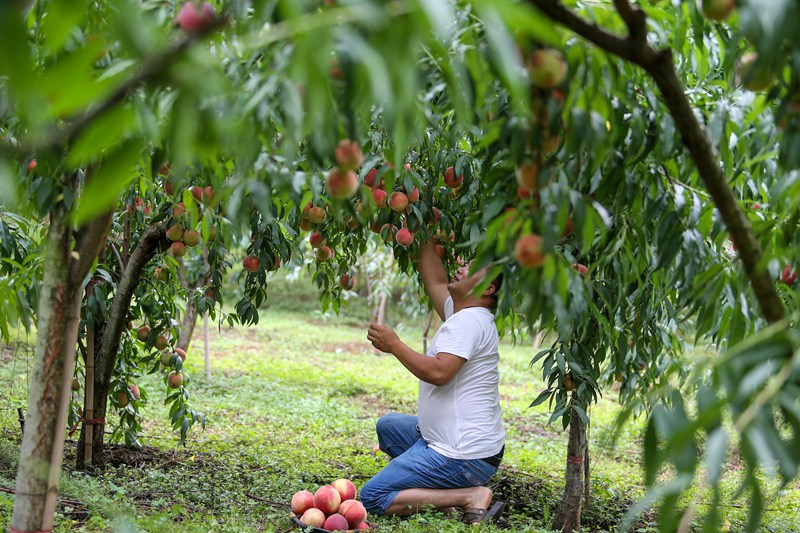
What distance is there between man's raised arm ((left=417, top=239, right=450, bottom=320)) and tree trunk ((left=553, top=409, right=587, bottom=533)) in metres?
0.91

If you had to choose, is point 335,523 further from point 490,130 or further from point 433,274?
point 490,130

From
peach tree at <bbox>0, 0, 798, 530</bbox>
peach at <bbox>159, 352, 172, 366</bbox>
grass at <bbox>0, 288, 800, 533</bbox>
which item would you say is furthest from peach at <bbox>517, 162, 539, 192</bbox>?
peach at <bbox>159, 352, 172, 366</bbox>

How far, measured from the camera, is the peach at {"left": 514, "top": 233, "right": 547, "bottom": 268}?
1.41 metres

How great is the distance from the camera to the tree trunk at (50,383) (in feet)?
5.53

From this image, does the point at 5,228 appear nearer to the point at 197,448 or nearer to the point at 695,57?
the point at 197,448

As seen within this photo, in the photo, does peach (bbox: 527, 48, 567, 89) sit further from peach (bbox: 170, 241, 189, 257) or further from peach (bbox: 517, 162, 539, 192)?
peach (bbox: 170, 241, 189, 257)

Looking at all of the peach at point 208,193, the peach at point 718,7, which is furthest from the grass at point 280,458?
the peach at point 208,193

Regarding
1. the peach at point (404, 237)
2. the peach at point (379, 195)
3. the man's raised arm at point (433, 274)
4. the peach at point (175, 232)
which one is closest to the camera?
the peach at point (379, 195)

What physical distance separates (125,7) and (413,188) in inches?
89.6

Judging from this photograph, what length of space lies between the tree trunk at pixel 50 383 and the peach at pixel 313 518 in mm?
1562

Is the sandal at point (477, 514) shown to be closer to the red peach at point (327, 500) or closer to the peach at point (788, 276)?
the red peach at point (327, 500)

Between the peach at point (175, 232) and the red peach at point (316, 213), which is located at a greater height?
the red peach at point (316, 213)

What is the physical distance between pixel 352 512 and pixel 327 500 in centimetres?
12

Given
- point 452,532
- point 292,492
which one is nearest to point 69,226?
point 452,532
